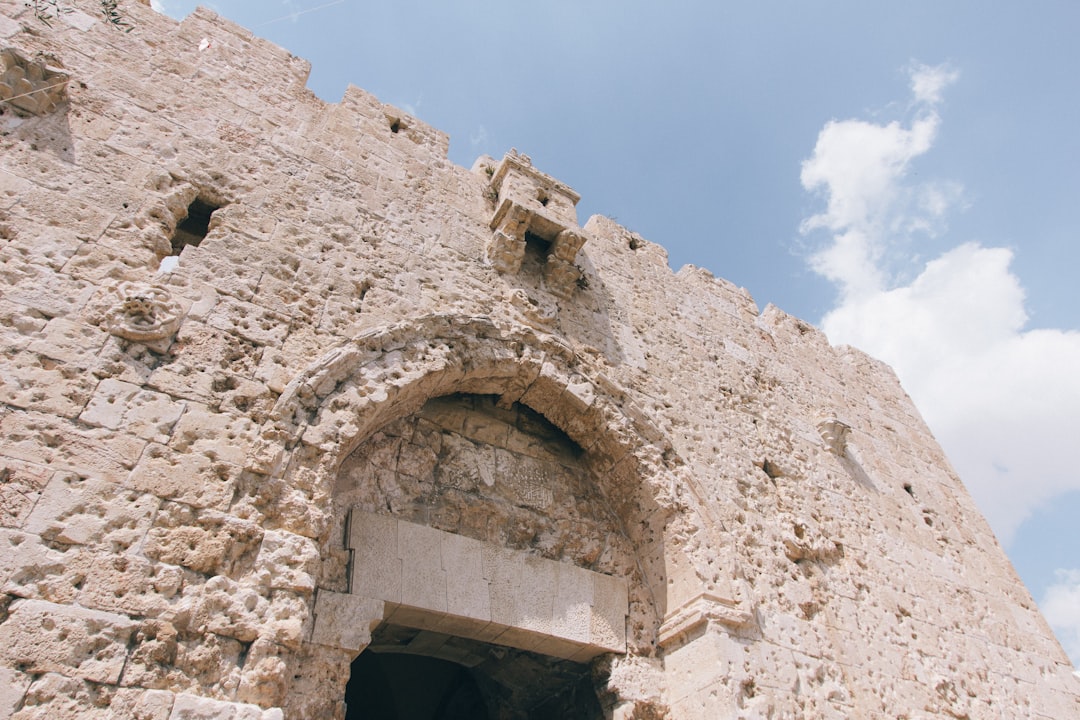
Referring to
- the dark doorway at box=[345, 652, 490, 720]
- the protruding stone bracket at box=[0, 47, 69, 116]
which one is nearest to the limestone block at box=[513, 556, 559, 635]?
the dark doorway at box=[345, 652, 490, 720]

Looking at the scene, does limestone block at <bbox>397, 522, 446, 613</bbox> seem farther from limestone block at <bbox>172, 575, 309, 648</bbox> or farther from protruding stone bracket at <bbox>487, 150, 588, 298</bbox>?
protruding stone bracket at <bbox>487, 150, 588, 298</bbox>

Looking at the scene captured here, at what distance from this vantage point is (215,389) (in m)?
3.69

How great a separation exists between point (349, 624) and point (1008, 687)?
19.0ft

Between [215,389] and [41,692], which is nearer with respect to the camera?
[41,692]

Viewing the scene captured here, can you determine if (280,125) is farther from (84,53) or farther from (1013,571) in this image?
(1013,571)

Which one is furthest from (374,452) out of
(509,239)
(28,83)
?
(28,83)

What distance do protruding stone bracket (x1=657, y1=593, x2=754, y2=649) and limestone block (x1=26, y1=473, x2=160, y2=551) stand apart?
3273 millimetres

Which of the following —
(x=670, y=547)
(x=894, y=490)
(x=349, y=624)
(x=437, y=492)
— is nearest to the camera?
(x=349, y=624)

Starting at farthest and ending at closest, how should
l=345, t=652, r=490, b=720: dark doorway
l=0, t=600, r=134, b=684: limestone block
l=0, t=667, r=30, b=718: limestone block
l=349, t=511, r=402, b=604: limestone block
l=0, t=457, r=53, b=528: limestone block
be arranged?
l=345, t=652, r=490, b=720: dark doorway → l=349, t=511, r=402, b=604: limestone block → l=0, t=457, r=53, b=528: limestone block → l=0, t=600, r=134, b=684: limestone block → l=0, t=667, r=30, b=718: limestone block

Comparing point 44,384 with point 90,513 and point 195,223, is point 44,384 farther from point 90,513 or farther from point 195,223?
point 195,223

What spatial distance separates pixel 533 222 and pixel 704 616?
3.38 metres

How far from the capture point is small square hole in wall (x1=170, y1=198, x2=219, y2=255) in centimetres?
444

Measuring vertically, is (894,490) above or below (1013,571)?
above

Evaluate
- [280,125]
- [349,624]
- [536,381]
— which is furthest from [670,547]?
[280,125]
